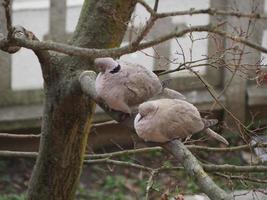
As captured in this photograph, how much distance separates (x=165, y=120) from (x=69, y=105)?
0.56 meters

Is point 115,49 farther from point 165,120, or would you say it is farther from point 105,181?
point 105,181

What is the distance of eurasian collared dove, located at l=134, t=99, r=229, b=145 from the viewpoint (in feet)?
5.64

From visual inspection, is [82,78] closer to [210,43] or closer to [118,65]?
[118,65]

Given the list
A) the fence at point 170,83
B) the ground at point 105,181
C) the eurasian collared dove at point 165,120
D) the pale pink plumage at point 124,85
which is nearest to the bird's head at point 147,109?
the eurasian collared dove at point 165,120

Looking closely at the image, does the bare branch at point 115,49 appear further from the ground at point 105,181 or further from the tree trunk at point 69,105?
the ground at point 105,181

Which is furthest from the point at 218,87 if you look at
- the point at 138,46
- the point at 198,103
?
the point at 138,46

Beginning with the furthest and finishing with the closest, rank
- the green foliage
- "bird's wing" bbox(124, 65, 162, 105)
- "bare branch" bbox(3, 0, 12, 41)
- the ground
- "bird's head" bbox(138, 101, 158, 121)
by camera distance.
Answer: the ground, the green foliage, "bird's wing" bbox(124, 65, 162, 105), "bird's head" bbox(138, 101, 158, 121), "bare branch" bbox(3, 0, 12, 41)

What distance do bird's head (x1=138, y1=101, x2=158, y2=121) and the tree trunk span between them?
1.53ft

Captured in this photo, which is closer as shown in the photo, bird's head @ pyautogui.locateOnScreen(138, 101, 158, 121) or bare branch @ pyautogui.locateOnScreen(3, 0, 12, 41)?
bare branch @ pyautogui.locateOnScreen(3, 0, 12, 41)

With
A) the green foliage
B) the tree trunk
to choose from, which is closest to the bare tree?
the tree trunk

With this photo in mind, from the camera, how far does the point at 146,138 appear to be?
1.76 metres

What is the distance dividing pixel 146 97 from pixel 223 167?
451 millimetres

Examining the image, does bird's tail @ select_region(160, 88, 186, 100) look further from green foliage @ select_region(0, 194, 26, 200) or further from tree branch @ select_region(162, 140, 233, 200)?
green foliage @ select_region(0, 194, 26, 200)

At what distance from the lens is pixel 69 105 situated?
2203mm
